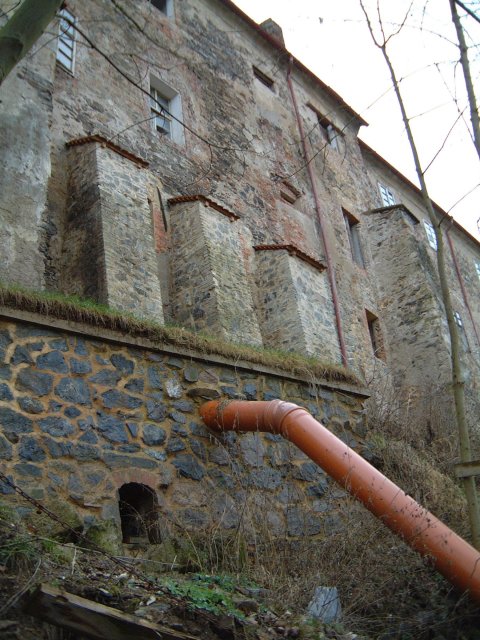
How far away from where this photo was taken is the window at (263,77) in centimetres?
1813

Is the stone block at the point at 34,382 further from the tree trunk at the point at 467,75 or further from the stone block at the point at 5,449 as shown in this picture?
the tree trunk at the point at 467,75

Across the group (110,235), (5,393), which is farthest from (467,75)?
(110,235)

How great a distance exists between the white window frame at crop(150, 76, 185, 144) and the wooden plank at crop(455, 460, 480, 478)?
34.8 feet

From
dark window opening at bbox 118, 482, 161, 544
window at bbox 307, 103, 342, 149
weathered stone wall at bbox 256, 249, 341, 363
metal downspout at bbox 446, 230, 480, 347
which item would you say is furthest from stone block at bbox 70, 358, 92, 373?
metal downspout at bbox 446, 230, 480, 347

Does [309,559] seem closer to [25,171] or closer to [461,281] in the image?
[25,171]

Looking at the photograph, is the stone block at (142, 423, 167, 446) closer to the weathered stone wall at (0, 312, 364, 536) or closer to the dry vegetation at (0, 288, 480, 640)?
the weathered stone wall at (0, 312, 364, 536)

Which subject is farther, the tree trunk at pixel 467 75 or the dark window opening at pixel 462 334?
the dark window opening at pixel 462 334

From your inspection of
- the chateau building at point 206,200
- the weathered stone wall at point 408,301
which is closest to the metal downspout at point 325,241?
the chateau building at point 206,200

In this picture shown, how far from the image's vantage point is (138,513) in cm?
562

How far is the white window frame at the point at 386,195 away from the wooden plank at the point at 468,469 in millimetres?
18149

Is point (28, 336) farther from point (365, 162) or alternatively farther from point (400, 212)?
point (365, 162)

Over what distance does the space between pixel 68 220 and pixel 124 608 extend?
786 cm

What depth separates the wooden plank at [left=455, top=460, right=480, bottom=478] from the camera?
4863 mm

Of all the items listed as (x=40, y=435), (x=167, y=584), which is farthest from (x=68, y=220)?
(x=167, y=584)
